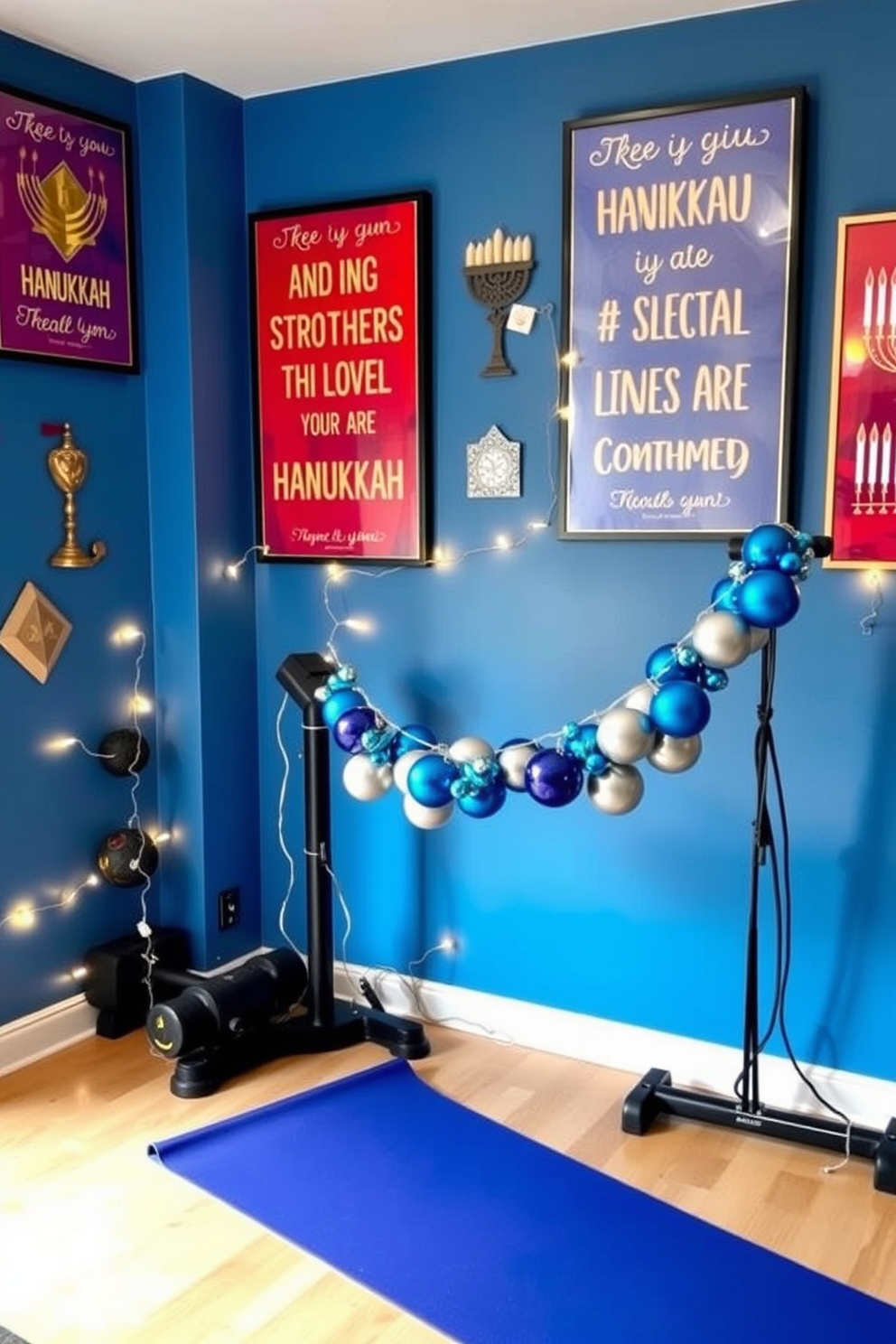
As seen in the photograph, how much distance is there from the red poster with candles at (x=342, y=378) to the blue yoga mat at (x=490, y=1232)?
135 centimetres

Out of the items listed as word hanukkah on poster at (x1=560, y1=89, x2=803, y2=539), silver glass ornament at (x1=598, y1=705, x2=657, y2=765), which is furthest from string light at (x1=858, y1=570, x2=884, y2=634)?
silver glass ornament at (x1=598, y1=705, x2=657, y2=765)

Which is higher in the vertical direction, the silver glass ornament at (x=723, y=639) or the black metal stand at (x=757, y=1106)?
the silver glass ornament at (x=723, y=639)

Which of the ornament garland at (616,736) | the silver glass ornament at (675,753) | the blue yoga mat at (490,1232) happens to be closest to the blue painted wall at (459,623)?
the ornament garland at (616,736)

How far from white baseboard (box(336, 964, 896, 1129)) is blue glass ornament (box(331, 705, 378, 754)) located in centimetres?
79

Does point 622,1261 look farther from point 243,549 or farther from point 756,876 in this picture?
point 243,549

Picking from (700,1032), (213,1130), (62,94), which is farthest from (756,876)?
(62,94)

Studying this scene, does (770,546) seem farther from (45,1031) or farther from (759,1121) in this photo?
(45,1031)

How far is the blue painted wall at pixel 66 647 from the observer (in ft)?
9.50

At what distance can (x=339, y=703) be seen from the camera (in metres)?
2.85

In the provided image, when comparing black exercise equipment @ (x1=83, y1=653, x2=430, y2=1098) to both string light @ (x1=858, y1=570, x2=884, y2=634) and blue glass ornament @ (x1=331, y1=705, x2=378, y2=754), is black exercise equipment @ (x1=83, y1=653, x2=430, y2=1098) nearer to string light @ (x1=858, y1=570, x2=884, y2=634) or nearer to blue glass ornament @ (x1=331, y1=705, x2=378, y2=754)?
blue glass ornament @ (x1=331, y1=705, x2=378, y2=754)

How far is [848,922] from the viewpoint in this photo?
2.66 meters

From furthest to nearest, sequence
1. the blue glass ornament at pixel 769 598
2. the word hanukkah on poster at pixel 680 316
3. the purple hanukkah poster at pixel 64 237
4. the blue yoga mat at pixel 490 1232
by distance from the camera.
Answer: the purple hanukkah poster at pixel 64 237, the word hanukkah on poster at pixel 680 316, the blue glass ornament at pixel 769 598, the blue yoga mat at pixel 490 1232

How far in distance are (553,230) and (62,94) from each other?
119 cm

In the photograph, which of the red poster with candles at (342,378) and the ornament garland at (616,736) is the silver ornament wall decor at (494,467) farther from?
the ornament garland at (616,736)
